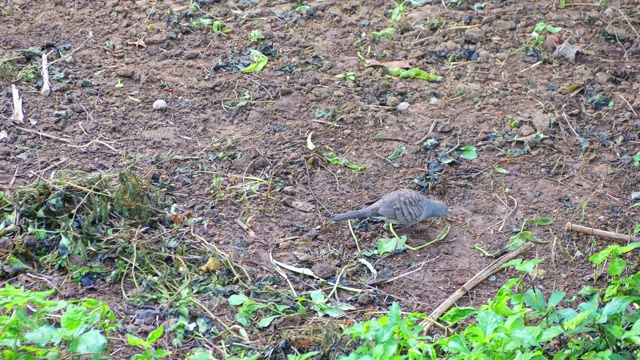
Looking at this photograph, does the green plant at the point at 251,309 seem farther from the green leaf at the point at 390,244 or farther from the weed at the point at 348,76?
the weed at the point at 348,76

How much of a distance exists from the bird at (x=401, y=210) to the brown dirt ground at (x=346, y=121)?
7.1 inches

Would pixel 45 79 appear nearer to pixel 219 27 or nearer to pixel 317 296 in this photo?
pixel 219 27

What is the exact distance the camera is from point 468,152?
5.38 metres

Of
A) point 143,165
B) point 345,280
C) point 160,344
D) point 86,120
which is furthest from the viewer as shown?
point 86,120

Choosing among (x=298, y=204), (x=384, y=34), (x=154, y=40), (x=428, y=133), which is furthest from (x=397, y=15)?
(x=298, y=204)

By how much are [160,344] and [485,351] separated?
1580mm

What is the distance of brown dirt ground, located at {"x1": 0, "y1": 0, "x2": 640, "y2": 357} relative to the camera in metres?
4.64

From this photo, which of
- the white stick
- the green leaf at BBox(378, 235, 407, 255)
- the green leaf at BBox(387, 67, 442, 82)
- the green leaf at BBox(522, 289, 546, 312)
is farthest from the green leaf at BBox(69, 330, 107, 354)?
the green leaf at BBox(387, 67, 442, 82)

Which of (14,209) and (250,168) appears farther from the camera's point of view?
(250,168)

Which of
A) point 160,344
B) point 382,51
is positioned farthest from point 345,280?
point 382,51

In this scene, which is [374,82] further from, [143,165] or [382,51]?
[143,165]

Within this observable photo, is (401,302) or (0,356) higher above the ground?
(0,356)

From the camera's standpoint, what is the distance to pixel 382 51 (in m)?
6.40

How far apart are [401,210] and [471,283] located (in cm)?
58
